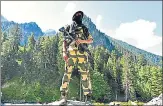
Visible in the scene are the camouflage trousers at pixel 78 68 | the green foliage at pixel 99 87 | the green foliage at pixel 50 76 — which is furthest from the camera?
the green foliage at pixel 50 76

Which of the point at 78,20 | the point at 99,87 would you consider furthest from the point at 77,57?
the point at 99,87

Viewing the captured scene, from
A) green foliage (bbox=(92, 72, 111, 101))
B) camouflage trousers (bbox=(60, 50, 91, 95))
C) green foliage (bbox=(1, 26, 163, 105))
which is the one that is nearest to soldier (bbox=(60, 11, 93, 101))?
camouflage trousers (bbox=(60, 50, 91, 95))

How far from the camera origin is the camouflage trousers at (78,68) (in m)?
9.74

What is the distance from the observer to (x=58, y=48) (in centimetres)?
13500

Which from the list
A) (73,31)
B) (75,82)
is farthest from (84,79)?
(75,82)

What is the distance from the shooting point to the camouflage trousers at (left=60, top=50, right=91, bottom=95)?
9.74 m

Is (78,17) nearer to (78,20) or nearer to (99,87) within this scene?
(78,20)

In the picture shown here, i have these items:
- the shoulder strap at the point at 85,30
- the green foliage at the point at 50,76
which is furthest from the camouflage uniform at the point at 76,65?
the green foliage at the point at 50,76

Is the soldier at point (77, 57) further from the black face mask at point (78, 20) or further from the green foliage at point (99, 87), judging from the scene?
the green foliage at point (99, 87)

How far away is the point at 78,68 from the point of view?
9.80m

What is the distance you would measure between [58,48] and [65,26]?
125043 millimetres

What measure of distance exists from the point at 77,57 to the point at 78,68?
282 millimetres

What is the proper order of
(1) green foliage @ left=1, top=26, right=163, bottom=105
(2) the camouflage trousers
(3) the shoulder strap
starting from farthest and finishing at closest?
(1) green foliage @ left=1, top=26, right=163, bottom=105
(3) the shoulder strap
(2) the camouflage trousers

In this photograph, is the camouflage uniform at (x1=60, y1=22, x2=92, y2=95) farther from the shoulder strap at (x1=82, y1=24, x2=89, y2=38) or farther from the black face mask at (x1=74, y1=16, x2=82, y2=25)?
the black face mask at (x1=74, y1=16, x2=82, y2=25)
